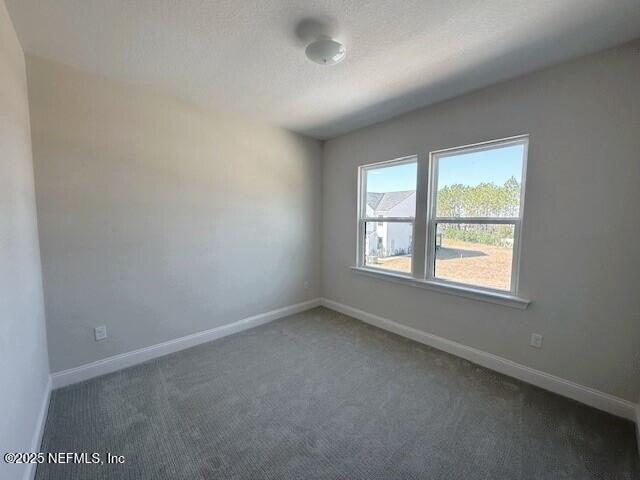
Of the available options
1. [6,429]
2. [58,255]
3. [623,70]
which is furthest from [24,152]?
[623,70]

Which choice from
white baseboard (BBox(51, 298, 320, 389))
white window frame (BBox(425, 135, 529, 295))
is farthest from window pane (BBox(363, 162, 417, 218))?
white baseboard (BBox(51, 298, 320, 389))

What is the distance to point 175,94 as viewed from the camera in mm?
2494

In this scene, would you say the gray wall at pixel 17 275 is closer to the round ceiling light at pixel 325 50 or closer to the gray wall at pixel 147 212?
the gray wall at pixel 147 212

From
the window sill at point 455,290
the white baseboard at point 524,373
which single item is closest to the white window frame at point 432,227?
the window sill at point 455,290

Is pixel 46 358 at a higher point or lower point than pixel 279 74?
lower

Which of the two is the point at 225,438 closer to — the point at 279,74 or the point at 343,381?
the point at 343,381

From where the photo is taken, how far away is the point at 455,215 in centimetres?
265

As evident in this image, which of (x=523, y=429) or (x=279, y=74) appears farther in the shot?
(x=279, y=74)

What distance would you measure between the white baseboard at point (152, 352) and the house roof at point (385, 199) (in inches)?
71.7

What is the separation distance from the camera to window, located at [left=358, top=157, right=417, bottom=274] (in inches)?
121

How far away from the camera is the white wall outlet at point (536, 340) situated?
7.06 ft

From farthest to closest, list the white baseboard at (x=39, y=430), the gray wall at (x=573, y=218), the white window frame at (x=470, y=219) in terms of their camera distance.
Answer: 1. the white window frame at (x=470, y=219)
2. the gray wall at (x=573, y=218)
3. the white baseboard at (x=39, y=430)

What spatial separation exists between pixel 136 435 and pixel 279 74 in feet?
8.90

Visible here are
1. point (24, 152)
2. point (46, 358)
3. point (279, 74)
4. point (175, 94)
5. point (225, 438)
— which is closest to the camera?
point (225, 438)
